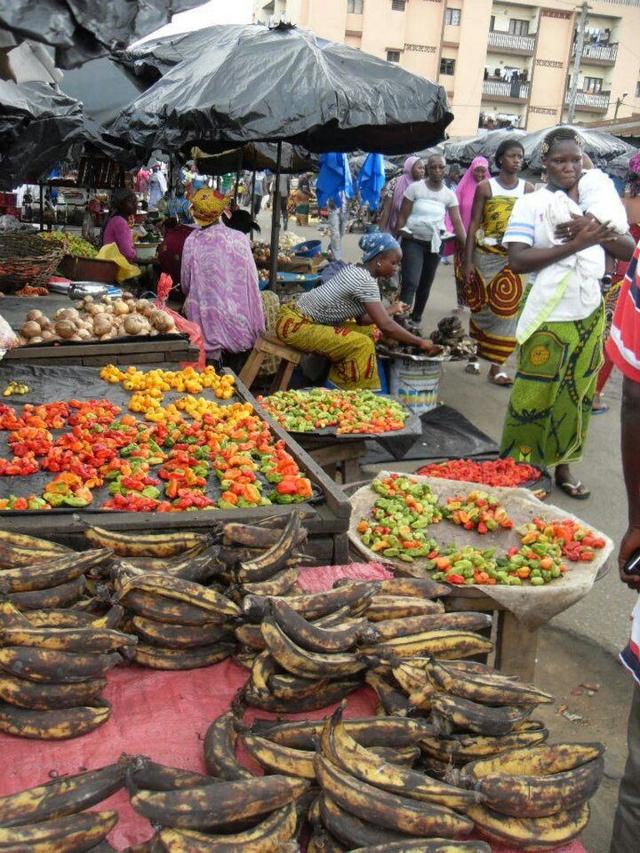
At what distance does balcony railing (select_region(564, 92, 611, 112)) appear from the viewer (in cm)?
5372

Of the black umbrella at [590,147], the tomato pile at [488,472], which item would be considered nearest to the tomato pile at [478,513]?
the tomato pile at [488,472]

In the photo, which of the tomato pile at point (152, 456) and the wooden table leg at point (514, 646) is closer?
the tomato pile at point (152, 456)

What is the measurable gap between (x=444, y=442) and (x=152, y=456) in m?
3.81

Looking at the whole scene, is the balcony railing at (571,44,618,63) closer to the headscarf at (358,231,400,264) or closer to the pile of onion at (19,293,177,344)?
the headscarf at (358,231,400,264)

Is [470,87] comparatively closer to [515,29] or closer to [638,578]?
[515,29]

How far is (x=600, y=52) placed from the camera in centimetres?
5316

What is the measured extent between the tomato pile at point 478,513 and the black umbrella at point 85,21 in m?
2.57

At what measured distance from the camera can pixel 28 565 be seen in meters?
2.29

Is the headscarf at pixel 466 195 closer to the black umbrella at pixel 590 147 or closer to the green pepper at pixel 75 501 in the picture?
the black umbrella at pixel 590 147

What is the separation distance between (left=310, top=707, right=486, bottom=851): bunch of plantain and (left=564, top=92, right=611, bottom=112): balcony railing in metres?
59.8

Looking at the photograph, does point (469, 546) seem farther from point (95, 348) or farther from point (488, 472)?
point (95, 348)

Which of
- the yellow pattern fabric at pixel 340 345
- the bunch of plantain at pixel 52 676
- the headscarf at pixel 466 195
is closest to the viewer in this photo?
the bunch of plantain at pixel 52 676

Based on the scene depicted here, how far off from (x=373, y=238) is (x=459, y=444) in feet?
6.58

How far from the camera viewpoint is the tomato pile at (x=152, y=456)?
308 centimetres
